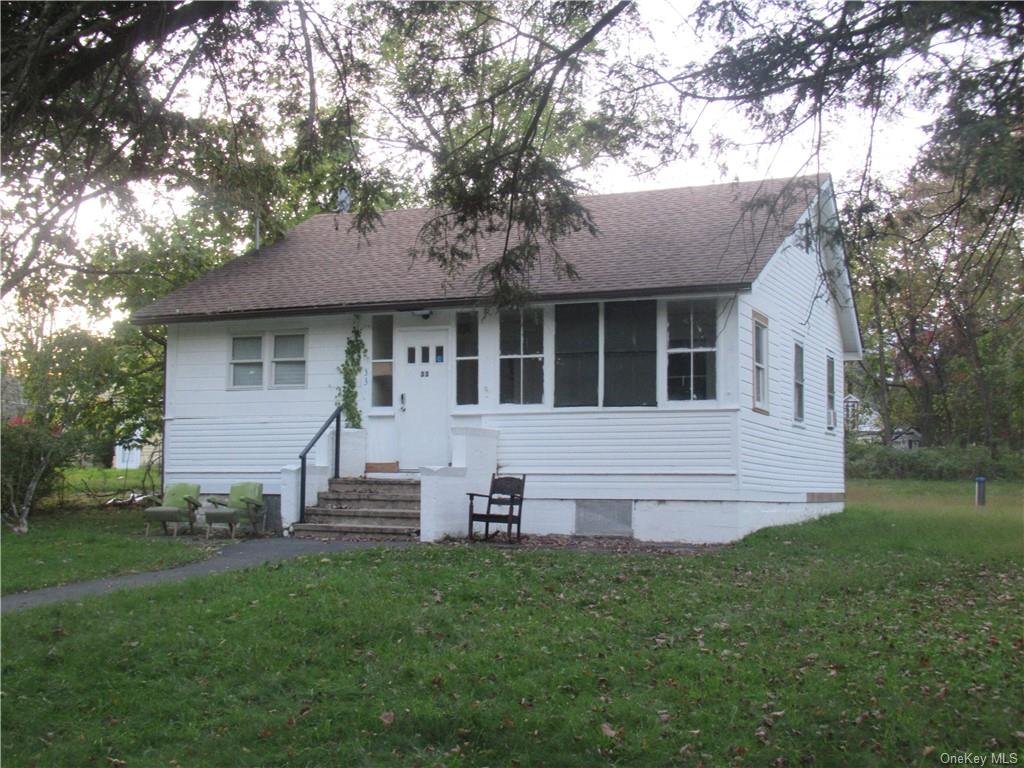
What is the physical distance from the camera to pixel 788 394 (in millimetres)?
18906

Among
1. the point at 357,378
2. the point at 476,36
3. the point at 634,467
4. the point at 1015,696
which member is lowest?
the point at 1015,696

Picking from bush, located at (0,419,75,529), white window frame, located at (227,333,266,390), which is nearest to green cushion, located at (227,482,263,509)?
white window frame, located at (227,333,266,390)

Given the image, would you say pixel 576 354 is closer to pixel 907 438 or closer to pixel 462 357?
pixel 462 357

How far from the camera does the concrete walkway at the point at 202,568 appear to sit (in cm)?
1052

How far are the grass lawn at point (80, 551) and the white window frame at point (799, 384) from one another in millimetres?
11049

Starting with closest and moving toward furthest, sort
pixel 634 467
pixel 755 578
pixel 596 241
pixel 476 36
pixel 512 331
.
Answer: pixel 476 36
pixel 755 578
pixel 634 467
pixel 512 331
pixel 596 241

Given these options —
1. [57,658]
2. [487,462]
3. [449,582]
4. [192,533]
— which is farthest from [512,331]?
[57,658]

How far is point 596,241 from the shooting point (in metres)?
18.2

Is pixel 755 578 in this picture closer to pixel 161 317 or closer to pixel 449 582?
pixel 449 582

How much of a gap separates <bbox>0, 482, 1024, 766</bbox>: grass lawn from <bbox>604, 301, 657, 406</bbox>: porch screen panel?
4804mm

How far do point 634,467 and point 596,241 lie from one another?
4.33m

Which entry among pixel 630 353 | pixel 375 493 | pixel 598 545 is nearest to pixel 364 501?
pixel 375 493

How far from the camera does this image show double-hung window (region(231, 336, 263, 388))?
19.0 meters

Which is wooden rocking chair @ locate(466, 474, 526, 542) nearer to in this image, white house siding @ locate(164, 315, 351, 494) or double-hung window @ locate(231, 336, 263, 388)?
white house siding @ locate(164, 315, 351, 494)
